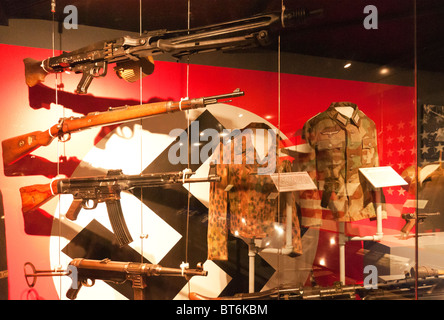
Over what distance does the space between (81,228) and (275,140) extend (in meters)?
1.05

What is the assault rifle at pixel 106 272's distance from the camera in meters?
1.47

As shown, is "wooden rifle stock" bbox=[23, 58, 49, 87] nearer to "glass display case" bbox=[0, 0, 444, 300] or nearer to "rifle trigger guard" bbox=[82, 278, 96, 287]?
"glass display case" bbox=[0, 0, 444, 300]

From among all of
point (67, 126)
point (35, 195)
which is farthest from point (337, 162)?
point (35, 195)

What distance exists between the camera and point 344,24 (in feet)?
4.37

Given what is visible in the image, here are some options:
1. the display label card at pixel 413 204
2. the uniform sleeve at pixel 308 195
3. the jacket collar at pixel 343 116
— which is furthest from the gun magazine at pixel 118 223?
the display label card at pixel 413 204

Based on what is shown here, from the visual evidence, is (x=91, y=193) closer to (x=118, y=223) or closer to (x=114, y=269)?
(x=118, y=223)

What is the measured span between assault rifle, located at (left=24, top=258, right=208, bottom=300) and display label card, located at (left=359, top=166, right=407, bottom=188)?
0.88 metres

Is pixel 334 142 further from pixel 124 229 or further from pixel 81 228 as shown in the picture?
pixel 81 228

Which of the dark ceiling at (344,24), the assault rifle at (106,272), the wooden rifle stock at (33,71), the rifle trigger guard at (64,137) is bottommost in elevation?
the assault rifle at (106,272)

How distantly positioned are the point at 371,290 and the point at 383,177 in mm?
500

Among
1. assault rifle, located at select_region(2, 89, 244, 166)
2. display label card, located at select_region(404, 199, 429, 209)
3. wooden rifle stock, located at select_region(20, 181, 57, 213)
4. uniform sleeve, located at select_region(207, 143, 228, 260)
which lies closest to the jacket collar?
display label card, located at select_region(404, 199, 429, 209)

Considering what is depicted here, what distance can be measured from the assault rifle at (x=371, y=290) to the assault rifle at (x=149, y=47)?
43.5 inches

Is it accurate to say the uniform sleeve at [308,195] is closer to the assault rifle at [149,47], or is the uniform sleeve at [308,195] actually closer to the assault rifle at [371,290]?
the assault rifle at [371,290]

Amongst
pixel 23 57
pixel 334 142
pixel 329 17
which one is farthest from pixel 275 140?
pixel 23 57
